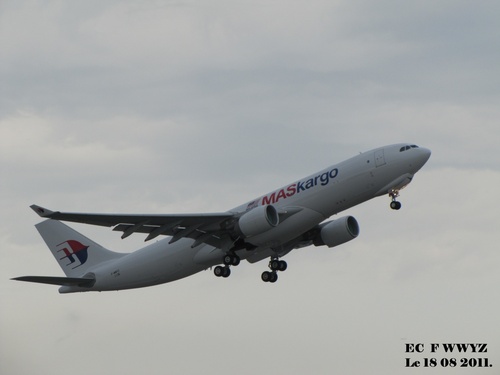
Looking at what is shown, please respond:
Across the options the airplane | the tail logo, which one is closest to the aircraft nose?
Answer: the airplane

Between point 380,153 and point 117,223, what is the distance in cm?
1316

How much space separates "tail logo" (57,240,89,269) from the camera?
201 ft

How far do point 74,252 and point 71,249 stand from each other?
14.6 inches

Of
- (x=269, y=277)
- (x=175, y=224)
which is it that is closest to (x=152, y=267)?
(x=175, y=224)

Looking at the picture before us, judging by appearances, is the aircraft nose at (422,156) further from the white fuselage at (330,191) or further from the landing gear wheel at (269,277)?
the landing gear wheel at (269,277)

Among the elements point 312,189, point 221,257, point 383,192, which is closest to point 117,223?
point 221,257

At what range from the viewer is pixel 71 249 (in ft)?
204

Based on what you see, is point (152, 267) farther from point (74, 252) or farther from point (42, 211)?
point (42, 211)

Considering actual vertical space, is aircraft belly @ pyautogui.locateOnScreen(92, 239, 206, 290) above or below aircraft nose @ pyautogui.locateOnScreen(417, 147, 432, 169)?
below

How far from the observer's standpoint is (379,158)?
49.9 m

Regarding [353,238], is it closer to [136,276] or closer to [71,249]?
[136,276]

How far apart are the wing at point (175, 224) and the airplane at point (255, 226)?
0.16ft

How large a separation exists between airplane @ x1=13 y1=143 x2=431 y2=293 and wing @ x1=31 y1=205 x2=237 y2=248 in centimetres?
5

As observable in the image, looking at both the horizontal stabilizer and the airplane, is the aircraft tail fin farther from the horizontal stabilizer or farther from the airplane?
the horizontal stabilizer
